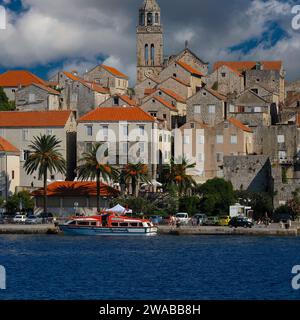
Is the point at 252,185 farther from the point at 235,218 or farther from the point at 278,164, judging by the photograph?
the point at 235,218

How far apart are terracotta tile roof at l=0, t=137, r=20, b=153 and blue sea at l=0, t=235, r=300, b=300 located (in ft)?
66.2

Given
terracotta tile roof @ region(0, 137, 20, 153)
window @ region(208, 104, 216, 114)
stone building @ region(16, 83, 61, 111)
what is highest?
stone building @ region(16, 83, 61, 111)

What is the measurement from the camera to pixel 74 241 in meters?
89.2

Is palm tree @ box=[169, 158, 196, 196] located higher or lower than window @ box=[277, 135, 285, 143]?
lower

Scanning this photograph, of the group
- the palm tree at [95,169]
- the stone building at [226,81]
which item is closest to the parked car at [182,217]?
the palm tree at [95,169]

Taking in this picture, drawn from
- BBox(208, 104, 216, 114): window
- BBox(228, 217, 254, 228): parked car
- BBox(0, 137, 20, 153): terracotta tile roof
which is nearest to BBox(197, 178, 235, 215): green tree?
BBox(228, 217, 254, 228): parked car

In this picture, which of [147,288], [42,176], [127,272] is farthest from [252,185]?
[147,288]

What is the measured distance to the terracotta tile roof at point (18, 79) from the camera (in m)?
139

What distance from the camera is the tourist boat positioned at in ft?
311

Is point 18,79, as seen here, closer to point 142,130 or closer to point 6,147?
point 6,147

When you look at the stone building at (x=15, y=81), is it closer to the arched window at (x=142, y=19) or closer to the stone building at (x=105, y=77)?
the stone building at (x=105, y=77)

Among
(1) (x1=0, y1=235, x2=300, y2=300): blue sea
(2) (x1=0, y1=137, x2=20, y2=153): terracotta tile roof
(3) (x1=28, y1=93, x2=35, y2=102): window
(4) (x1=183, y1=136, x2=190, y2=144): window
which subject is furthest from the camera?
(3) (x1=28, y1=93, x2=35, y2=102): window

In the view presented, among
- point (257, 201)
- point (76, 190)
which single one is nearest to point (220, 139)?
point (257, 201)

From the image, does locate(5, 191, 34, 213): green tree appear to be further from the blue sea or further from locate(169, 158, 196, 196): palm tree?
the blue sea
